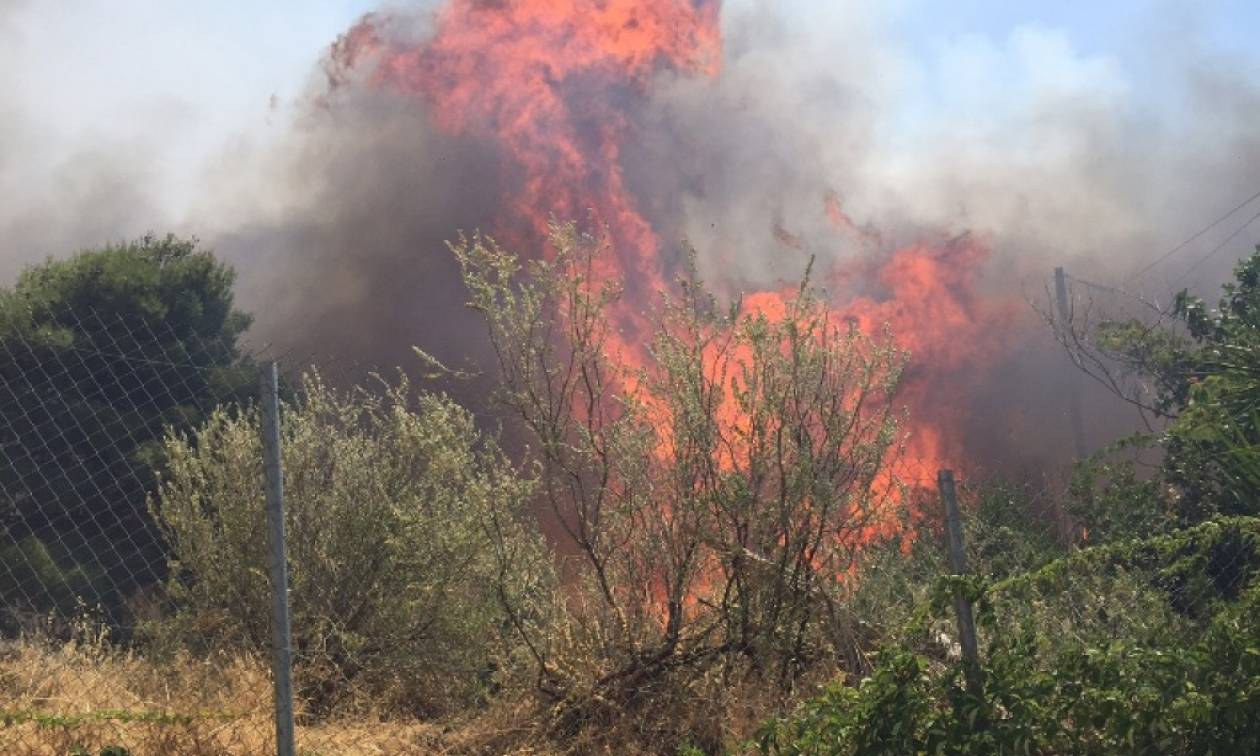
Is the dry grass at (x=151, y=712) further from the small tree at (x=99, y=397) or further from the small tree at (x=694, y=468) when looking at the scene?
the small tree at (x=99, y=397)

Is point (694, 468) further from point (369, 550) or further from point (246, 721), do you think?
point (369, 550)

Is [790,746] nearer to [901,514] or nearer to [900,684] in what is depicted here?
[900,684]

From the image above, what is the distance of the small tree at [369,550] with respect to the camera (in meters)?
7.73

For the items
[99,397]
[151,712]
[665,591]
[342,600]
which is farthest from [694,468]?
[99,397]

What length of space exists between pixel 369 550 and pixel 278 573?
11.7ft

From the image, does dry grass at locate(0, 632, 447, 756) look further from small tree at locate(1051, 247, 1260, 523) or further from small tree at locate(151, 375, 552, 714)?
small tree at locate(1051, 247, 1260, 523)

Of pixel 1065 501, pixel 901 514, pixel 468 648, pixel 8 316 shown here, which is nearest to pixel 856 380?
pixel 901 514

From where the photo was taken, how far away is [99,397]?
16234 millimetres

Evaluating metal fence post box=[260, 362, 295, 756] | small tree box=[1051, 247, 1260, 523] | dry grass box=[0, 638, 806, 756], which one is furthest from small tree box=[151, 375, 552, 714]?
small tree box=[1051, 247, 1260, 523]

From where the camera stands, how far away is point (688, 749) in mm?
5781

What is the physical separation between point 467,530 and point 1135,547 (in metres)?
4.10

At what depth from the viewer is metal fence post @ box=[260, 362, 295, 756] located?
5250mm

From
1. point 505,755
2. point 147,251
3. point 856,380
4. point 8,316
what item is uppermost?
point 147,251

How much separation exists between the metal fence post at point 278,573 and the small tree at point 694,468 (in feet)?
5.95
